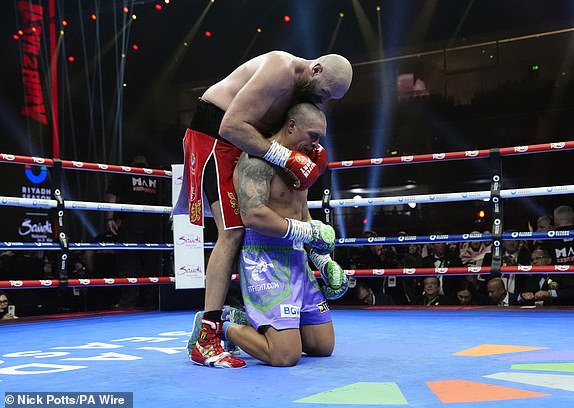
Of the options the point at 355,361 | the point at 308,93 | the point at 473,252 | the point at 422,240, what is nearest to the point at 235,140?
the point at 308,93

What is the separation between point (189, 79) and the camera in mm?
10180

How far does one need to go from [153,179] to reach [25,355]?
3.02m

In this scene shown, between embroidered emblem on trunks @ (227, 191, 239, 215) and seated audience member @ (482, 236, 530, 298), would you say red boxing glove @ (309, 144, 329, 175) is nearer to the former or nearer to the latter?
embroidered emblem on trunks @ (227, 191, 239, 215)

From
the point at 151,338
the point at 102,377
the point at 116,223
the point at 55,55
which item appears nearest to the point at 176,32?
the point at 55,55

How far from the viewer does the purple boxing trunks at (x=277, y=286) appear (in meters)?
2.05

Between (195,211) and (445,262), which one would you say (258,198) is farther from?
(445,262)

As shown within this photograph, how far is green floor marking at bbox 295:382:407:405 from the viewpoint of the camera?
1.38 m

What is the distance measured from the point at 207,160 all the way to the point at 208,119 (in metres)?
0.15

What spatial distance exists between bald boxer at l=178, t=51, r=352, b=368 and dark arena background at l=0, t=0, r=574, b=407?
28 cm

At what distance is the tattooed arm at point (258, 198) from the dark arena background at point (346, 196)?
1.43ft

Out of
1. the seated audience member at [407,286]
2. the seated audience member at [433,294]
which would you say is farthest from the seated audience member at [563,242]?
the seated audience member at [407,286]

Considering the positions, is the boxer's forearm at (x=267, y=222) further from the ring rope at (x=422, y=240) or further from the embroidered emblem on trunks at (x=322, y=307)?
the ring rope at (x=422, y=240)

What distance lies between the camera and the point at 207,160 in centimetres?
232

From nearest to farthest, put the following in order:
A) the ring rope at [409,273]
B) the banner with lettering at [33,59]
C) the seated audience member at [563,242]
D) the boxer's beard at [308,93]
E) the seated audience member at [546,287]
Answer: the boxer's beard at [308,93] < the ring rope at [409,273] < the seated audience member at [546,287] < the seated audience member at [563,242] < the banner with lettering at [33,59]
